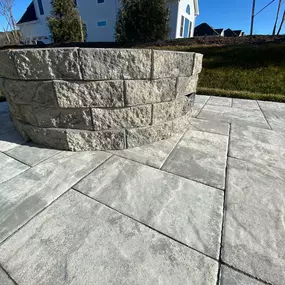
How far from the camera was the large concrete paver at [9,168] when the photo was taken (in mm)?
1665

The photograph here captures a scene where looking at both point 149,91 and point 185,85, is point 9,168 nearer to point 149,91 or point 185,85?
point 149,91

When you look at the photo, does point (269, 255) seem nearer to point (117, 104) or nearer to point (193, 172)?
point (193, 172)

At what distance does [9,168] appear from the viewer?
1.77 m

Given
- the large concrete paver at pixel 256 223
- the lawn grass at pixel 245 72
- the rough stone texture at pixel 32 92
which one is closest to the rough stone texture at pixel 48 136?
the rough stone texture at pixel 32 92

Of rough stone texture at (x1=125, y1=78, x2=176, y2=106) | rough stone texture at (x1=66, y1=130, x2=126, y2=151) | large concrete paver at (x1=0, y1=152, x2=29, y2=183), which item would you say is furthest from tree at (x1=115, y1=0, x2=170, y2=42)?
large concrete paver at (x1=0, y1=152, x2=29, y2=183)

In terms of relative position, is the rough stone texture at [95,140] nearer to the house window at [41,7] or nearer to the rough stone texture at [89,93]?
the rough stone texture at [89,93]

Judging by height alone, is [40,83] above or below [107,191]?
above

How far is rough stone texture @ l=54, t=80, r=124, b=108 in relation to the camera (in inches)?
71.0

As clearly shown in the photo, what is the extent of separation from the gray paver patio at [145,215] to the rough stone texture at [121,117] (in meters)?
0.33

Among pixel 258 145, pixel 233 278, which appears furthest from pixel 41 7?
pixel 233 278

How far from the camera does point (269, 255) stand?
1019 mm

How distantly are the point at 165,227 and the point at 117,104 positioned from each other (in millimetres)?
1368

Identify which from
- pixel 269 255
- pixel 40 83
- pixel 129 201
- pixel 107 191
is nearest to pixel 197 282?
pixel 269 255

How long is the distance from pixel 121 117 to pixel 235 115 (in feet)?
8.23
